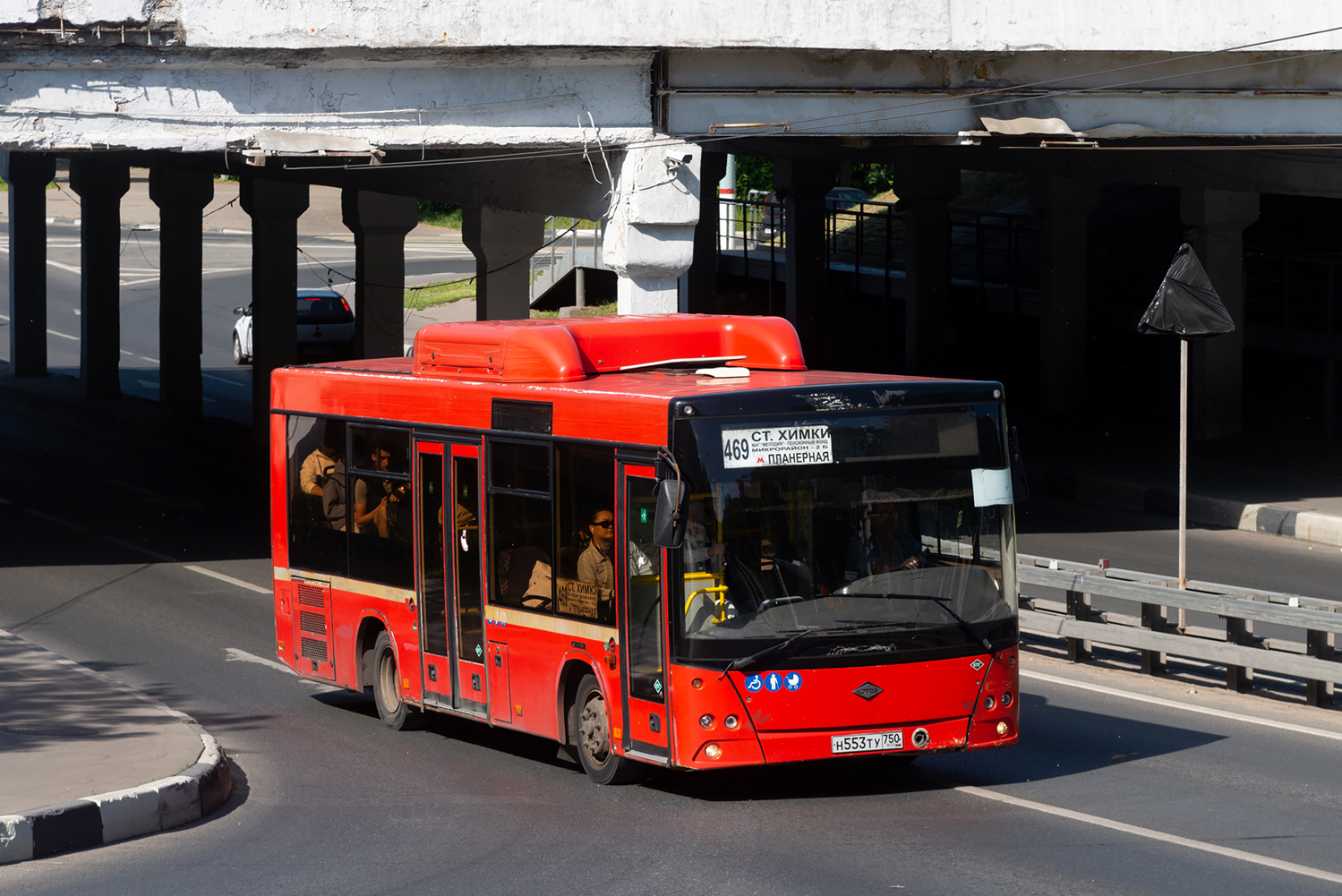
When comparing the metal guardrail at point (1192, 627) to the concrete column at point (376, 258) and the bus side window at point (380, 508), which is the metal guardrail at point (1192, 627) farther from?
the concrete column at point (376, 258)

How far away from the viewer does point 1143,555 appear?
62.2 ft

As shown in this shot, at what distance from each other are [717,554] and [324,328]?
116 ft

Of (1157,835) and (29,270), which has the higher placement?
(29,270)

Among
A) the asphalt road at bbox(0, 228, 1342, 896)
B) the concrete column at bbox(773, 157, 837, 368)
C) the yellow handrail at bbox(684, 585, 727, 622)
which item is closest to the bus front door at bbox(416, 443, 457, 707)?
the asphalt road at bbox(0, 228, 1342, 896)

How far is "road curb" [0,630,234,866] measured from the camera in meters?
8.09

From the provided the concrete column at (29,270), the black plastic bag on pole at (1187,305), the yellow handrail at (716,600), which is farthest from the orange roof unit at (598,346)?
the concrete column at (29,270)

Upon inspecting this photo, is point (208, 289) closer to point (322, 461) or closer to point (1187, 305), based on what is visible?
point (322, 461)

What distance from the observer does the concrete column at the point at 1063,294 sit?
2986cm

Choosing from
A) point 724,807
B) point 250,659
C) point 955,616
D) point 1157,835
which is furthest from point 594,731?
point 250,659

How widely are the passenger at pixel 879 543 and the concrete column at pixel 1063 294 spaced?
2159 centimetres

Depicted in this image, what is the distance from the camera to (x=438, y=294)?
5222cm

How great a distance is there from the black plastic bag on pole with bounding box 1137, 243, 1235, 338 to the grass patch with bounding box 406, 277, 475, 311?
36752 mm

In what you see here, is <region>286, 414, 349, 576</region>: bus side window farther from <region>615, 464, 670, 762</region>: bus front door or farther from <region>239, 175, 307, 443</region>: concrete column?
<region>239, 175, 307, 443</region>: concrete column

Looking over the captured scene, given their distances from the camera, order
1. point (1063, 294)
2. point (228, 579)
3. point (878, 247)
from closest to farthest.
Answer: point (228, 579) < point (1063, 294) < point (878, 247)
